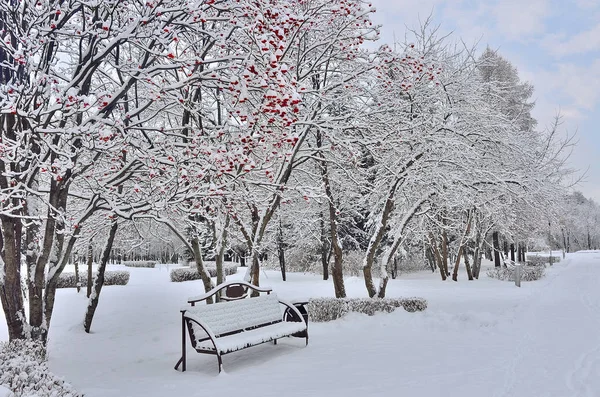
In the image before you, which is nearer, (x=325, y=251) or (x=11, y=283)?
(x=11, y=283)

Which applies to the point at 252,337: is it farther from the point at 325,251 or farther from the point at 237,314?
the point at 325,251

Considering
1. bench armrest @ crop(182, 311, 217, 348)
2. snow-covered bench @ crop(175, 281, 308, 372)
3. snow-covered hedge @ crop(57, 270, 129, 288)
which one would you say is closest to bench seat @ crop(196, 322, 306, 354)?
snow-covered bench @ crop(175, 281, 308, 372)

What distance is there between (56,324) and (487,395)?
35.0 ft

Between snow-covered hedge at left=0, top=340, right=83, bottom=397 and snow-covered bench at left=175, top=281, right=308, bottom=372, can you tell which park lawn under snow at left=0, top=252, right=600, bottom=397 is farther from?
snow-covered hedge at left=0, top=340, right=83, bottom=397

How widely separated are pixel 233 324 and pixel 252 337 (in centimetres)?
47

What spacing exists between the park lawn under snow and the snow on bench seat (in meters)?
0.34

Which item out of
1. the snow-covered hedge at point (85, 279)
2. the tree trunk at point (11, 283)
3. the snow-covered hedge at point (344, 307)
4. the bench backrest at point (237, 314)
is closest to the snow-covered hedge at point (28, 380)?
the tree trunk at point (11, 283)

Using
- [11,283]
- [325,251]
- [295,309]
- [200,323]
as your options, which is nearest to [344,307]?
[295,309]

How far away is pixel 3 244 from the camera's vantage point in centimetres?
646

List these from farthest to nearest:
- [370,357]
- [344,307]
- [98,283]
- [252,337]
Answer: [98,283] → [344,307] → [370,357] → [252,337]

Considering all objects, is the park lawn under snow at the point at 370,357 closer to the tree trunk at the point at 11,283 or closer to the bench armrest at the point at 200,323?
the bench armrest at the point at 200,323

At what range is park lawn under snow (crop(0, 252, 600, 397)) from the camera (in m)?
5.43

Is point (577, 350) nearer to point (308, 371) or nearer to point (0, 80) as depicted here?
point (308, 371)

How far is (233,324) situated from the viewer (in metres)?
7.04
